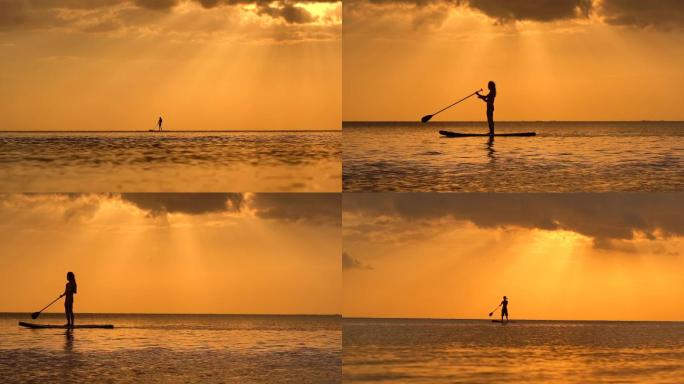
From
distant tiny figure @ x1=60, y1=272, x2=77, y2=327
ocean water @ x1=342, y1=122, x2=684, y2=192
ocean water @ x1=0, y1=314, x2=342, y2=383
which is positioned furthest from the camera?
distant tiny figure @ x1=60, y1=272, x2=77, y2=327

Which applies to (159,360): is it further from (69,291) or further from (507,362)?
(69,291)

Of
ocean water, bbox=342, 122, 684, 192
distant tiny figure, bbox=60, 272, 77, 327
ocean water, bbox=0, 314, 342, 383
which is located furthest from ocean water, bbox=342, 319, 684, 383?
distant tiny figure, bbox=60, 272, 77, 327

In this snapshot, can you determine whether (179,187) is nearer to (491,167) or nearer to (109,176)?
(109,176)

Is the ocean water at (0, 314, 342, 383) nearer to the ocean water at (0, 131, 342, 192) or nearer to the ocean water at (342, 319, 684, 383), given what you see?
the ocean water at (342, 319, 684, 383)

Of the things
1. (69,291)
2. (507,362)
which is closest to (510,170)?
(507,362)

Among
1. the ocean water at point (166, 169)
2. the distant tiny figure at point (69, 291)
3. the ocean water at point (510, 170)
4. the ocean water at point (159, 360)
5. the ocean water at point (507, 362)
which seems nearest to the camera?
the ocean water at point (159, 360)

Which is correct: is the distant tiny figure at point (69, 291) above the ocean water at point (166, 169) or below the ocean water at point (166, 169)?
below

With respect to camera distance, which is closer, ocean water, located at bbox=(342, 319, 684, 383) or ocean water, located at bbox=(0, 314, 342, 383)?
ocean water, located at bbox=(0, 314, 342, 383)

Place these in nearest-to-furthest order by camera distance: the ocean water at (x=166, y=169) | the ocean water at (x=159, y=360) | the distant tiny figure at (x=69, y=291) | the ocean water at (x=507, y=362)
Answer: the ocean water at (x=159, y=360) → the ocean water at (x=507, y=362) → the ocean water at (x=166, y=169) → the distant tiny figure at (x=69, y=291)

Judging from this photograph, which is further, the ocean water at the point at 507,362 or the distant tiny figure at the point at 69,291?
the distant tiny figure at the point at 69,291

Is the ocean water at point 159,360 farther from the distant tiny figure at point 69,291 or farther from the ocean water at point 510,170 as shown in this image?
the ocean water at point 510,170

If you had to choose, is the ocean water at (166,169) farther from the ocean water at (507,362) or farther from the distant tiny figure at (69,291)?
the ocean water at (507,362)

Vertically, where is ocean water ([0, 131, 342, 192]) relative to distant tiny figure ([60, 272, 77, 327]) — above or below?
above

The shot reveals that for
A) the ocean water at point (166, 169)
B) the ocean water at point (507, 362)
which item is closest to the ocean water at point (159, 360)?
the ocean water at point (507, 362)
